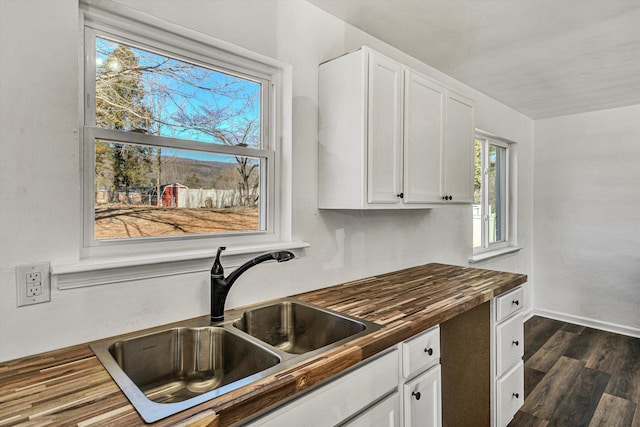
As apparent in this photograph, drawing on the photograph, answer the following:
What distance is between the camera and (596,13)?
6.55 ft

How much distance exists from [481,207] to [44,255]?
3641 millimetres

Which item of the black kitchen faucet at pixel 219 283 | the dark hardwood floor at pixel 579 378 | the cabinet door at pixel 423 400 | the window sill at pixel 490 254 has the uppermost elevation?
the black kitchen faucet at pixel 219 283

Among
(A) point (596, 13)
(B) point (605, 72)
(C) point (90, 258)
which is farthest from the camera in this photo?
(B) point (605, 72)

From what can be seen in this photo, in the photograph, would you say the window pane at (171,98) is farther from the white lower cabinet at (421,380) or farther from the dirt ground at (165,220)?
the white lower cabinet at (421,380)

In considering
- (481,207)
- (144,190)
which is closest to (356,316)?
(144,190)

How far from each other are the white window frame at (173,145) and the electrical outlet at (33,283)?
3 cm

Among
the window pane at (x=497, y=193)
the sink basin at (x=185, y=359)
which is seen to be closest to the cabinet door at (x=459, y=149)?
the sink basin at (x=185, y=359)

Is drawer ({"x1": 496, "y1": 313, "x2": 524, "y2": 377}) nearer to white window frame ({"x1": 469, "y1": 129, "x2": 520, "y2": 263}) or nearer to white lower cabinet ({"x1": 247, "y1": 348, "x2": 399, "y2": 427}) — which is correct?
white lower cabinet ({"x1": 247, "y1": 348, "x2": 399, "y2": 427})

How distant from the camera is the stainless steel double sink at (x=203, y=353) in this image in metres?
1.19

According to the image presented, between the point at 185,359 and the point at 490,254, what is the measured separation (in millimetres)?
3052

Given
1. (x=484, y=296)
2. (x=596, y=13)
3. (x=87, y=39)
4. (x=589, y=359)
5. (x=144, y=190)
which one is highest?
(x=596, y=13)

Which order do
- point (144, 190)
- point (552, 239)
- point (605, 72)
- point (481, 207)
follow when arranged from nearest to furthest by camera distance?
point (144, 190)
point (605, 72)
point (481, 207)
point (552, 239)

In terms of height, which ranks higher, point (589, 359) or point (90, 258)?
point (90, 258)

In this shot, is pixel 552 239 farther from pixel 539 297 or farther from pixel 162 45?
pixel 162 45
